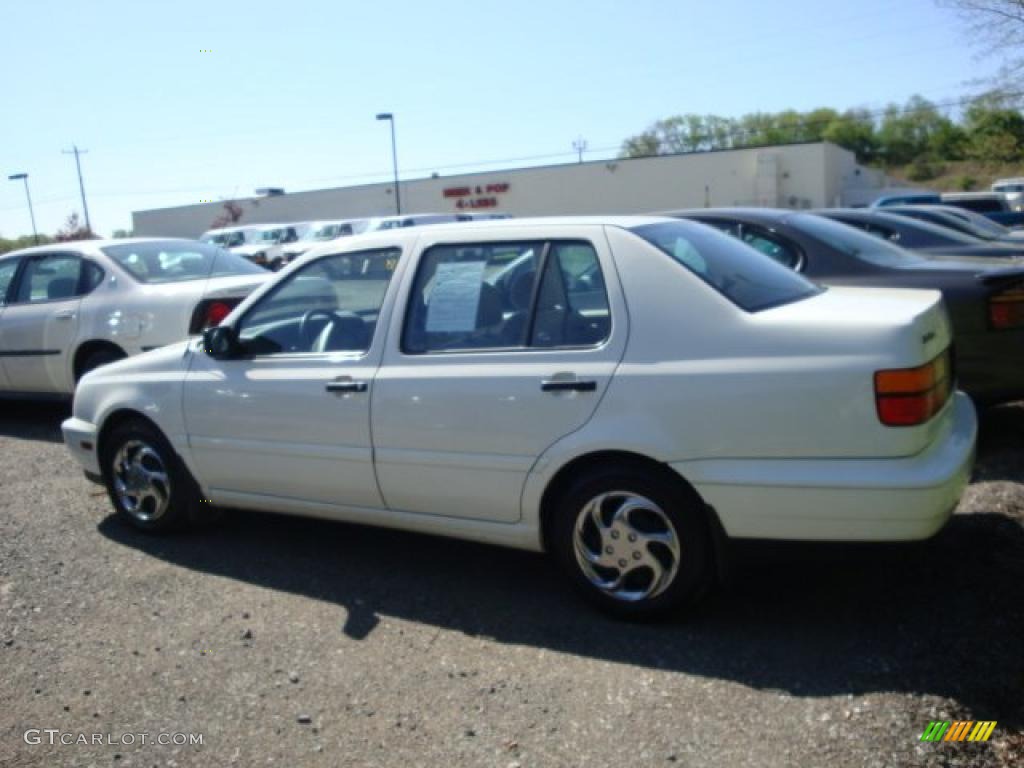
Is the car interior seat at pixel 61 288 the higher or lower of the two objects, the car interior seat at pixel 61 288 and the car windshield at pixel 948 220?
the higher

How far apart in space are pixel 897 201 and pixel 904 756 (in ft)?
85.9

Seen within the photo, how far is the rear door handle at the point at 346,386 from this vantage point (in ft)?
13.9

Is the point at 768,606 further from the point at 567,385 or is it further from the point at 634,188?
the point at 634,188

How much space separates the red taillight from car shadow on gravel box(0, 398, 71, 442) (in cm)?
174

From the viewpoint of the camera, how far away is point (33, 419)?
8.77m

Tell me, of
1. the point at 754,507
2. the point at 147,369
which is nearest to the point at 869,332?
the point at 754,507

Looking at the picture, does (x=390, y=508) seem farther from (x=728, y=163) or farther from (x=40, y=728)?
(x=728, y=163)

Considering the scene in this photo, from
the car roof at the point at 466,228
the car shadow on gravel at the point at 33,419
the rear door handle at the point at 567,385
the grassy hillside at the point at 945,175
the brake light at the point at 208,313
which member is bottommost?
the grassy hillside at the point at 945,175

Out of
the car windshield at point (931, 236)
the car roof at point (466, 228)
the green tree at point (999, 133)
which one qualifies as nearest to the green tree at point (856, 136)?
the green tree at point (999, 133)

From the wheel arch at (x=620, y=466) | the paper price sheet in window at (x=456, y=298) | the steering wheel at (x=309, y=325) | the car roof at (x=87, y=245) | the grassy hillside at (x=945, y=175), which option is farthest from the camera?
the grassy hillside at (x=945, y=175)

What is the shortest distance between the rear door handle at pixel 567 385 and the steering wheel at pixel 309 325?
1.36m

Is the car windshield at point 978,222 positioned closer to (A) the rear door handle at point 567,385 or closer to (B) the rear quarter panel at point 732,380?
(B) the rear quarter panel at point 732,380

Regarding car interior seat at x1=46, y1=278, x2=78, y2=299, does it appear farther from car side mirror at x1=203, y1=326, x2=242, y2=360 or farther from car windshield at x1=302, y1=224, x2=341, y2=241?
car windshield at x1=302, y1=224, x2=341, y2=241

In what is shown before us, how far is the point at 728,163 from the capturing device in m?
48.0
